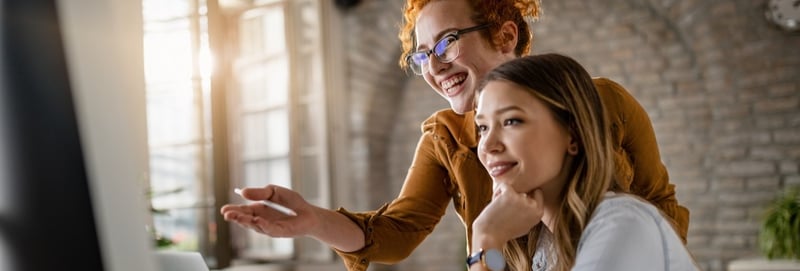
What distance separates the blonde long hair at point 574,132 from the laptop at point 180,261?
54cm

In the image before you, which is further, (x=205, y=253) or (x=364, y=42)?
(x=364, y=42)

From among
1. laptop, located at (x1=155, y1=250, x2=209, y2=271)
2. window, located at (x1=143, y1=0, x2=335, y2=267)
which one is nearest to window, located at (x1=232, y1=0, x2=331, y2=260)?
window, located at (x1=143, y1=0, x2=335, y2=267)

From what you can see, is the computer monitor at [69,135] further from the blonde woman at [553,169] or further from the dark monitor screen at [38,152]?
the blonde woman at [553,169]

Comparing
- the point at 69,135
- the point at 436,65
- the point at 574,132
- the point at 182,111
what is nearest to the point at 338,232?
the point at 436,65

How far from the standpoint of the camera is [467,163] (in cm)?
136

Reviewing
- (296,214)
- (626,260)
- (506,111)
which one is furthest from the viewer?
(296,214)

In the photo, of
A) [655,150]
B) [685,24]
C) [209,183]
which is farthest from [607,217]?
[685,24]

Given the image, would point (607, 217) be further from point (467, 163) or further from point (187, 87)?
point (187, 87)

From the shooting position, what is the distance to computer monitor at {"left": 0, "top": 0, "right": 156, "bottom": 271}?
27cm

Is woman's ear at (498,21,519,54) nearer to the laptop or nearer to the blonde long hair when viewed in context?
the blonde long hair

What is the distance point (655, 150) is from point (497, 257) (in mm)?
469

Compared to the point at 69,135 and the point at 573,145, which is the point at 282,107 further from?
the point at 69,135

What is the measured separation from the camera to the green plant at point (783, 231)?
3477 mm

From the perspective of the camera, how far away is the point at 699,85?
4.25 metres
